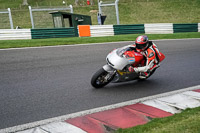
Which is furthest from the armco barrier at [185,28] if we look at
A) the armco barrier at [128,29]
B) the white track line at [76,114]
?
the white track line at [76,114]

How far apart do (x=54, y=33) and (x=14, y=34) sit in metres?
2.66

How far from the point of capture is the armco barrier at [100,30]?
60.8ft

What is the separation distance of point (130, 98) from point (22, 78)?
3.33 meters

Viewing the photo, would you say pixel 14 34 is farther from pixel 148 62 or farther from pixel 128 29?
pixel 148 62

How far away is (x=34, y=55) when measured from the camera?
1063 cm

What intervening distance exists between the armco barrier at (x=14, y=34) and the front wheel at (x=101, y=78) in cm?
1161

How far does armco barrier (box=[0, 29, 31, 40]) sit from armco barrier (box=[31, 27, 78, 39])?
39cm

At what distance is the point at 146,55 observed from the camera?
697 centimetres

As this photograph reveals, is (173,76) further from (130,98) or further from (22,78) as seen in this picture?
(22,78)

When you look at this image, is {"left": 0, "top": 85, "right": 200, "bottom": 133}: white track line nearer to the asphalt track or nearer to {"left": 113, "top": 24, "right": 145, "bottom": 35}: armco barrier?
the asphalt track

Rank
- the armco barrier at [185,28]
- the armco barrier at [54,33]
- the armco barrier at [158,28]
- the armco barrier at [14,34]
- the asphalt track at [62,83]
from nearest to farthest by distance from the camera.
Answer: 1. the asphalt track at [62,83]
2. the armco barrier at [14,34]
3. the armco barrier at [54,33]
4. the armco barrier at [158,28]
5. the armco barrier at [185,28]

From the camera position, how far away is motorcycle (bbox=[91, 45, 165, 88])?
655cm

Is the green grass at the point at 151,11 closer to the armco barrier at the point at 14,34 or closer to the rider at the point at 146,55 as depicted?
the armco barrier at the point at 14,34

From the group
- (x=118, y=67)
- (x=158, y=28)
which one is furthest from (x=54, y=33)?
(x=118, y=67)
